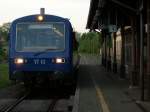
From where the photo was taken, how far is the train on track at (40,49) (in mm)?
19750

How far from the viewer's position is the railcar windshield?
20047mm

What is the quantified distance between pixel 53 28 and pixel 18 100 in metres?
3.27

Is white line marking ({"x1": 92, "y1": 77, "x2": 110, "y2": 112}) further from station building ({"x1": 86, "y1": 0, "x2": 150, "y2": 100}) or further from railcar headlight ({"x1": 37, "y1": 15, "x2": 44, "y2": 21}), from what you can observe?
railcar headlight ({"x1": 37, "y1": 15, "x2": 44, "y2": 21})

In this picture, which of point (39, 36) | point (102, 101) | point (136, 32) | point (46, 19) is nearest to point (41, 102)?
point (39, 36)

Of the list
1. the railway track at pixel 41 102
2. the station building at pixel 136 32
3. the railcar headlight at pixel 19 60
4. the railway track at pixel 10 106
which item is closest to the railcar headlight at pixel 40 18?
the railcar headlight at pixel 19 60

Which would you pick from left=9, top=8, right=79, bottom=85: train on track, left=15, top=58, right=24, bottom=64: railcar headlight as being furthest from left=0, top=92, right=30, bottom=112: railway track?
left=15, top=58, right=24, bottom=64: railcar headlight

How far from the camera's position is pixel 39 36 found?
2017 centimetres

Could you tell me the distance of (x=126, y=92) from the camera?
63.2ft

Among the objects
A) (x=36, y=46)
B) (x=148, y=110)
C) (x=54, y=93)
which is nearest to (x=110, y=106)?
(x=148, y=110)

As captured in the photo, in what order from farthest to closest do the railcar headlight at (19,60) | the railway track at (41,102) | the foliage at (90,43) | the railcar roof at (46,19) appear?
the foliage at (90,43) < the railcar roof at (46,19) < the railcar headlight at (19,60) < the railway track at (41,102)

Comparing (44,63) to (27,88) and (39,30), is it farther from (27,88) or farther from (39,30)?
(27,88)

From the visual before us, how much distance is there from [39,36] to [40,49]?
535 mm

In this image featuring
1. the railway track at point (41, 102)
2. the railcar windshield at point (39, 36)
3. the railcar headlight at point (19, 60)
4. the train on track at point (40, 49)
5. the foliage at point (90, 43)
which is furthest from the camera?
the foliage at point (90, 43)

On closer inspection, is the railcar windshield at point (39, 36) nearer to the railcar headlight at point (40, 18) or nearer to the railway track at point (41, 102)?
the railcar headlight at point (40, 18)
